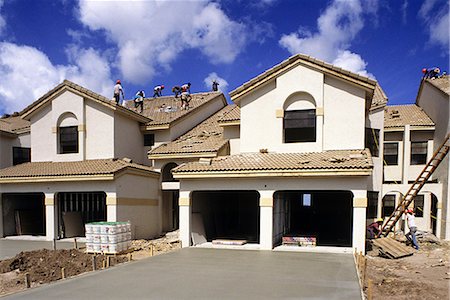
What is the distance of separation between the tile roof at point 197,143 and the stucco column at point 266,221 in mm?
4972

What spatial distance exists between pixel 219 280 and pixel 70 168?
12777mm

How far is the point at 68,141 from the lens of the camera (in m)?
20.3

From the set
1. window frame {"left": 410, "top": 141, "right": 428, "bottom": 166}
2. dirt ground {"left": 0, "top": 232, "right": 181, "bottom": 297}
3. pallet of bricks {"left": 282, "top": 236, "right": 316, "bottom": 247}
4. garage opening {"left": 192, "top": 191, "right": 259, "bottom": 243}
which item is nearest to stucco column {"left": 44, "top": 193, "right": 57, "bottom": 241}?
dirt ground {"left": 0, "top": 232, "right": 181, "bottom": 297}

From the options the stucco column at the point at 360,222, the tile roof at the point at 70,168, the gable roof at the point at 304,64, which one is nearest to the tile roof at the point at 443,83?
the gable roof at the point at 304,64

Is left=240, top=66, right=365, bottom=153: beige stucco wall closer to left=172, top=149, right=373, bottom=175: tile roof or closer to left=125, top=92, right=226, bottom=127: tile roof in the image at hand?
left=172, top=149, right=373, bottom=175: tile roof

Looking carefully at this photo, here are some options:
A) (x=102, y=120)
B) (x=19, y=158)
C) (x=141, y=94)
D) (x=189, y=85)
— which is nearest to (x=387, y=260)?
(x=102, y=120)

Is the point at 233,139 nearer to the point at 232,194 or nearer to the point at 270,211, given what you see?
the point at 232,194

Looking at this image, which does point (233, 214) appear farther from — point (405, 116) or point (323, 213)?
point (405, 116)

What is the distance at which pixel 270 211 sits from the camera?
13.7 m

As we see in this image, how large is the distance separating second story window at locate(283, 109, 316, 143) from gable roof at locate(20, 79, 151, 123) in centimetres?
946

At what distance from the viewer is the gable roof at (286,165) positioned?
42.0ft

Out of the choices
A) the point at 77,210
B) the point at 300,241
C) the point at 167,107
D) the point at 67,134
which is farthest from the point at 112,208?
the point at 167,107

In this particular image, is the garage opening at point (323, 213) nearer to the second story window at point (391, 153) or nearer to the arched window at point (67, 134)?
the second story window at point (391, 153)

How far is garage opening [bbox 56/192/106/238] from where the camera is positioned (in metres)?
18.4
